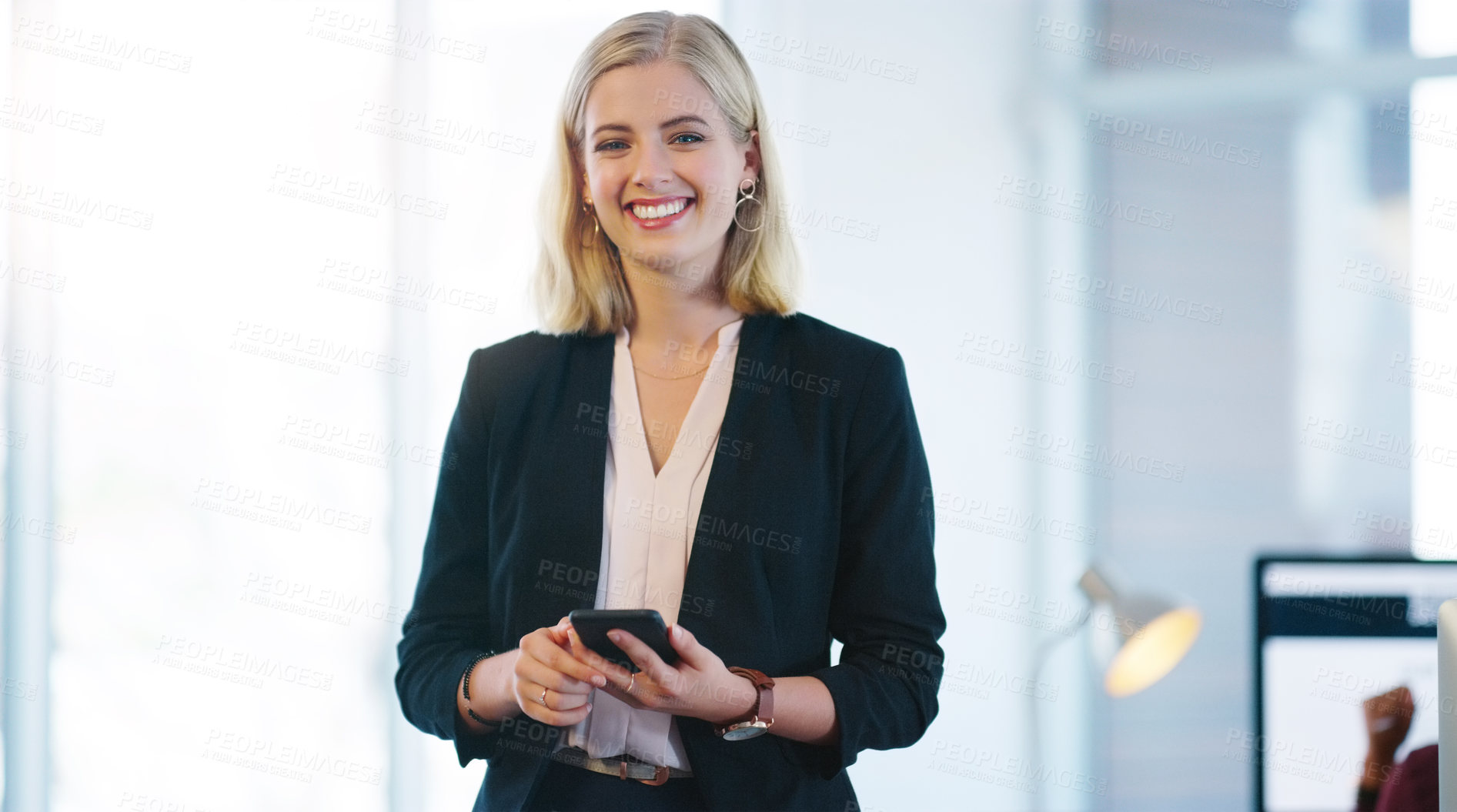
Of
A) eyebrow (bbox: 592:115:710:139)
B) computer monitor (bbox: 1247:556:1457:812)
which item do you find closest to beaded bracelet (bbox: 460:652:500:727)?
eyebrow (bbox: 592:115:710:139)

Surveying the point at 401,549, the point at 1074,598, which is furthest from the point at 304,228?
the point at 1074,598

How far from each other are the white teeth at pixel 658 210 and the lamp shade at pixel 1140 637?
1129 millimetres

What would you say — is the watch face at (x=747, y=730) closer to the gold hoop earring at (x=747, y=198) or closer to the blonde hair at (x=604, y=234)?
the blonde hair at (x=604, y=234)

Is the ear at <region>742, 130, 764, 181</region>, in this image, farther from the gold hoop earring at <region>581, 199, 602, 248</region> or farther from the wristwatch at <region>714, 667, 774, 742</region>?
the wristwatch at <region>714, 667, 774, 742</region>

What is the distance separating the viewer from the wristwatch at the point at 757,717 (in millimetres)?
1136

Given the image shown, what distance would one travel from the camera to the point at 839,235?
252 cm

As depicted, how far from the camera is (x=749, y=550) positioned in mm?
1207

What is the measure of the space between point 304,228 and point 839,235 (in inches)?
49.5

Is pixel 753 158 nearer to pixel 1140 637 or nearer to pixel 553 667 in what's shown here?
pixel 553 667

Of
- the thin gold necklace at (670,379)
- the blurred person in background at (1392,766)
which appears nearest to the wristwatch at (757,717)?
the thin gold necklace at (670,379)

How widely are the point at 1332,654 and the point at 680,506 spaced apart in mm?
1491

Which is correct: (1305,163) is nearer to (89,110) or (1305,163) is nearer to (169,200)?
(169,200)

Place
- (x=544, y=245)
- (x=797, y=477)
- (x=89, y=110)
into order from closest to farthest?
(x=797, y=477)
(x=544, y=245)
(x=89, y=110)

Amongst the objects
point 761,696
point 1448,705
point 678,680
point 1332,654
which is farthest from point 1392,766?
point 678,680
